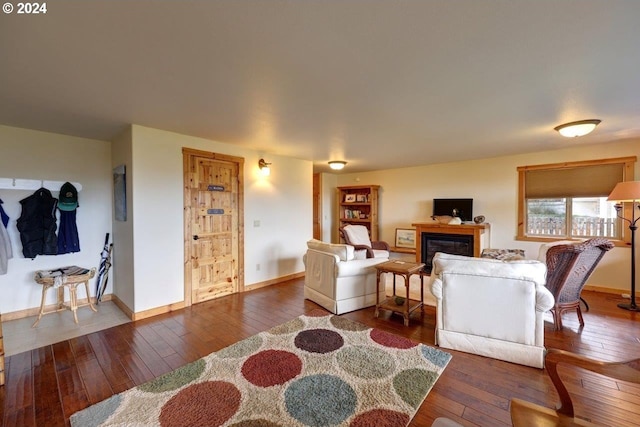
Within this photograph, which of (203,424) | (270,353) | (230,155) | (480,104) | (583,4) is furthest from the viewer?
(230,155)

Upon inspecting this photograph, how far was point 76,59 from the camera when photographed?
74.1 inches

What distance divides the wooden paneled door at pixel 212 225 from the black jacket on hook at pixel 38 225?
167 centimetres

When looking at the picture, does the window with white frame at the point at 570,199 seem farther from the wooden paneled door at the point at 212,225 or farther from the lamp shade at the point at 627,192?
A: the wooden paneled door at the point at 212,225

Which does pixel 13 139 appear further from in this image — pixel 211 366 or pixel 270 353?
pixel 270 353

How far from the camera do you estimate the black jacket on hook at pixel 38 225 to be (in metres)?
3.42

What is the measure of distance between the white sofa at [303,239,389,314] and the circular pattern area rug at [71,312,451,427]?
76cm

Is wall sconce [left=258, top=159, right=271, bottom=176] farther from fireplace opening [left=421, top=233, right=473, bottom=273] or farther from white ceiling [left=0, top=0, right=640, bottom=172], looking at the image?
fireplace opening [left=421, top=233, right=473, bottom=273]

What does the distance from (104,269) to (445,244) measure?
20.0 feet

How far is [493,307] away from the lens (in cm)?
244

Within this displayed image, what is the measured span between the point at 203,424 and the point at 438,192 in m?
5.92

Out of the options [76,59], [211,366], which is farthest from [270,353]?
[76,59]

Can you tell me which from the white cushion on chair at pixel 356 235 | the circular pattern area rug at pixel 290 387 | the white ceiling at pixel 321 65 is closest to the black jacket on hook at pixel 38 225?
the white ceiling at pixel 321 65

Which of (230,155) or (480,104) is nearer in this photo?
(480,104)

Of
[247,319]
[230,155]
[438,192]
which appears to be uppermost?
[230,155]
